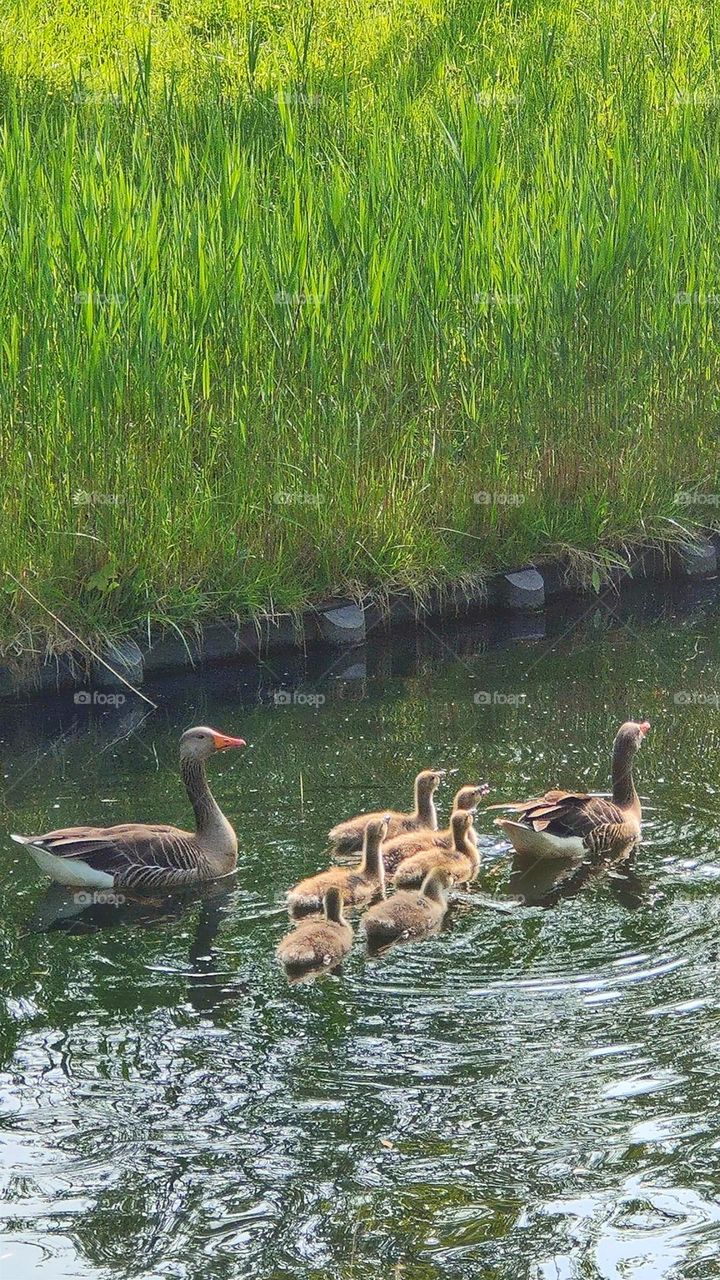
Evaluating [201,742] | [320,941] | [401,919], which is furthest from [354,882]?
[201,742]

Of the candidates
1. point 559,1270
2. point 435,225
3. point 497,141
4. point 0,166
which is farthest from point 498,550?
point 559,1270

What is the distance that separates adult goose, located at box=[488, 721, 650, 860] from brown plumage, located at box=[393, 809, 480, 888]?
0.15 m

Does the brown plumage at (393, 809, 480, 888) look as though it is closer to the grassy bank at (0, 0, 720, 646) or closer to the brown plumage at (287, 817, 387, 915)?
the brown plumage at (287, 817, 387, 915)

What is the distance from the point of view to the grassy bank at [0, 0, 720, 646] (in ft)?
29.8

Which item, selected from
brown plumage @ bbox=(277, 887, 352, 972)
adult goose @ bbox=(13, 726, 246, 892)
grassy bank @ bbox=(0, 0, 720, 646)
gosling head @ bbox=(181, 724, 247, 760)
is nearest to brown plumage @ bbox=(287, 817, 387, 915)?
brown plumage @ bbox=(277, 887, 352, 972)

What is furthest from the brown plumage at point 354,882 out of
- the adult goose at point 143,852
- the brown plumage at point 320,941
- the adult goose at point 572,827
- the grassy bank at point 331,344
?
the grassy bank at point 331,344

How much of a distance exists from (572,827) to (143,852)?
1.72m

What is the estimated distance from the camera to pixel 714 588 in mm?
11016

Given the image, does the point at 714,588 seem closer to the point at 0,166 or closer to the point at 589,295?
the point at 589,295

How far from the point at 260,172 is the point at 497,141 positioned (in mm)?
1549

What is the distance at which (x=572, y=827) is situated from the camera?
7.12m

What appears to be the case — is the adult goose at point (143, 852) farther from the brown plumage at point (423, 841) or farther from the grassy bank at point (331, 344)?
the grassy bank at point (331, 344)

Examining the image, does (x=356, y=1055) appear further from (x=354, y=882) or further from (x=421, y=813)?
(x=421, y=813)

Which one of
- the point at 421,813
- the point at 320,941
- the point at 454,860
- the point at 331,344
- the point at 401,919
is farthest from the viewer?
the point at 331,344
